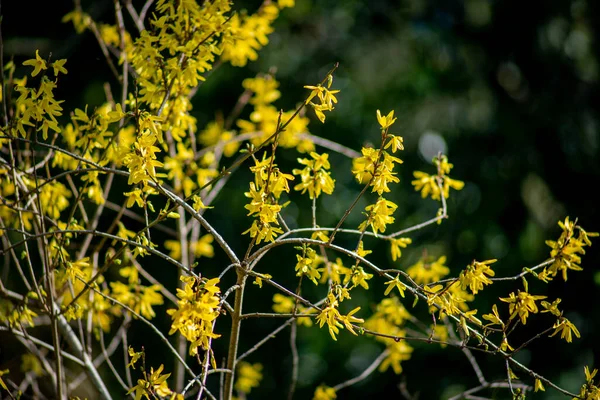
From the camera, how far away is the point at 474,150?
4.67m

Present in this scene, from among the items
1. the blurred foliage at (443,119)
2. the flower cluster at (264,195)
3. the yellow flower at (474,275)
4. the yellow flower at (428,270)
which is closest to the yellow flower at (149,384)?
the flower cluster at (264,195)

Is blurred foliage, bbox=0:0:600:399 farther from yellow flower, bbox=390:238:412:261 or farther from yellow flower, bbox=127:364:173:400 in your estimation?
yellow flower, bbox=127:364:173:400

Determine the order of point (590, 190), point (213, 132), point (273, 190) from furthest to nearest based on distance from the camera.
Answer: point (590, 190)
point (213, 132)
point (273, 190)

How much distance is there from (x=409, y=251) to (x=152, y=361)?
Answer: 80.9 inches

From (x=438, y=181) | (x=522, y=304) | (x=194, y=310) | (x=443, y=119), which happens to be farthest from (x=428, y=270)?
(x=443, y=119)

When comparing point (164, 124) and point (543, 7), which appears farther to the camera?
point (543, 7)

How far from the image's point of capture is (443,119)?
4.75m

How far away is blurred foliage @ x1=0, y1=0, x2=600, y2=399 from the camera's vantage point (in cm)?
Result: 443

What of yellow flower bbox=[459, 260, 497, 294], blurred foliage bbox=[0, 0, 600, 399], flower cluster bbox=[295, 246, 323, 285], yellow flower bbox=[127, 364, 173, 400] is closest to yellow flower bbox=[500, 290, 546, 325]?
yellow flower bbox=[459, 260, 497, 294]

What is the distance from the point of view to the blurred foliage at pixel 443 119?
174 inches

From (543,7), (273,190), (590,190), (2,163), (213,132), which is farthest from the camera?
(543,7)

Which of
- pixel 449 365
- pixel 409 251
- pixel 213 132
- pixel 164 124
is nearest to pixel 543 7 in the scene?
pixel 409 251

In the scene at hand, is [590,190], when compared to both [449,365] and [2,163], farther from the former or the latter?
[2,163]

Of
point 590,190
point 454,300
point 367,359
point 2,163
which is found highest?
point 2,163
